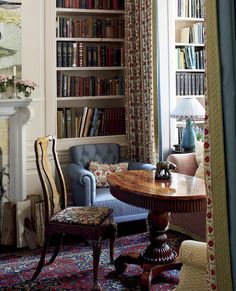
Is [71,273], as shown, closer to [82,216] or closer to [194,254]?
[82,216]

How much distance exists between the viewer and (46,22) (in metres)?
4.68

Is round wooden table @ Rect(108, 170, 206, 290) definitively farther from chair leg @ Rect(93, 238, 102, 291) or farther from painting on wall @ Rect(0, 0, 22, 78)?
painting on wall @ Rect(0, 0, 22, 78)

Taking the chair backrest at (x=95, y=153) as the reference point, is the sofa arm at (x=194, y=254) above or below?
below

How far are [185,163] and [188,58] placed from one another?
1.41 meters

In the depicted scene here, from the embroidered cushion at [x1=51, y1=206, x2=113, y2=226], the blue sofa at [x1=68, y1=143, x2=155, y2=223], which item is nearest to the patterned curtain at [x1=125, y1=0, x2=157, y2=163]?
the blue sofa at [x1=68, y1=143, x2=155, y2=223]

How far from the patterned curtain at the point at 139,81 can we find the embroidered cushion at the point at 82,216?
1.51m

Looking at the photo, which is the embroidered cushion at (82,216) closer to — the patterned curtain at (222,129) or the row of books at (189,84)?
the patterned curtain at (222,129)

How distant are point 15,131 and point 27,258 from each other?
120cm

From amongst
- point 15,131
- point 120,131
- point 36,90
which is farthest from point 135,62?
point 15,131

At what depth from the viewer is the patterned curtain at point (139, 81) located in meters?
4.82

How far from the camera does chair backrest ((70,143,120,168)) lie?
4824 mm

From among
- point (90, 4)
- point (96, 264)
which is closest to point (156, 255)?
point (96, 264)

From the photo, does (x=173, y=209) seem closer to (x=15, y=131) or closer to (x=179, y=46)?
(x=15, y=131)

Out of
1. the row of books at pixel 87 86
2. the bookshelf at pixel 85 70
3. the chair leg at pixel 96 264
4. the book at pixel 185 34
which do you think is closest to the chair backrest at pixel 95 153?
the bookshelf at pixel 85 70
